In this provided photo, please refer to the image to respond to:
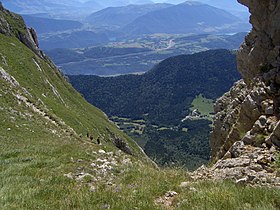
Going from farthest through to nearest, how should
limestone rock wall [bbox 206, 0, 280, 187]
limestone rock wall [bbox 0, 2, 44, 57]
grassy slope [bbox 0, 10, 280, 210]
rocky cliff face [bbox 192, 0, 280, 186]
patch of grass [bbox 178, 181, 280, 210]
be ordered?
limestone rock wall [bbox 0, 2, 44, 57] < limestone rock wall [bbox 206, 0, 280, 187] < rocky cliff face [bbox 192, 0, 280, 186] < grassy slope [bbox 0, 10, 280, 210] < patch of grass [bbox 178, 181, 280, 210]

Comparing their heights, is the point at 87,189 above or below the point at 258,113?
below

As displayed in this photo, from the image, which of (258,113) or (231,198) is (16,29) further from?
(231,198)

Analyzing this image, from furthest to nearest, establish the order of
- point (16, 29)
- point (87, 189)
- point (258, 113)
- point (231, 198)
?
1. point (16, 29)
2. point (258, 113)
3. point (87, 189)
4. point (231, 198)

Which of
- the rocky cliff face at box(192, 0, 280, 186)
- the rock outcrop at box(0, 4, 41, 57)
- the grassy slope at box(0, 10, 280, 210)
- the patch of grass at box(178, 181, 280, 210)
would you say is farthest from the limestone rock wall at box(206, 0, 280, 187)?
the rock outcrop at box(0, 4, 41, 57)

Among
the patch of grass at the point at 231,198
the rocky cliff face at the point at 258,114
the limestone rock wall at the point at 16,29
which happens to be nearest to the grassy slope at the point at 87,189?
the patch of grass at the point at 231,198

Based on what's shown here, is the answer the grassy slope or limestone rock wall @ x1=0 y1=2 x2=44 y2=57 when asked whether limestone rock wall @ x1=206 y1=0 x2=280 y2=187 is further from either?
limestone rock wall @ x1=0 y1=2 x2=44 y2=57

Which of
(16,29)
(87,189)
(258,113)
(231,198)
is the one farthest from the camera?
(16,29)

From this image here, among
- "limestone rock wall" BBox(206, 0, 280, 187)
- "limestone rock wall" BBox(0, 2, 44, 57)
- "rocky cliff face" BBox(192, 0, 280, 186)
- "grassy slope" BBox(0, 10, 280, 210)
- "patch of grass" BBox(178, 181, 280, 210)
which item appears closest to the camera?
"patch of grass" BBox(178, 181, 280, 210)

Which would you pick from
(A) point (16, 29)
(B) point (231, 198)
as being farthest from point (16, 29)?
(B) point (231, 198)

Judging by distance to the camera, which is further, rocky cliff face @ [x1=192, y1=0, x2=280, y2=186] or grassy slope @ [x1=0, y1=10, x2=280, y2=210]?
rocky cliff face @ [x1=192, y1=0, x2=280, y2=186]

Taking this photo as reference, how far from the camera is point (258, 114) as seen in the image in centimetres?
1662

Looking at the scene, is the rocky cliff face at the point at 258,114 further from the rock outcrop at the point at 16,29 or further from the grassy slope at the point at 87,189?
the rock outcrop at the point at 16,29

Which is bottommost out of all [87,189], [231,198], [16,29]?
[87,189]

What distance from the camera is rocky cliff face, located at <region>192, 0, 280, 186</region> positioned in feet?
35.7
